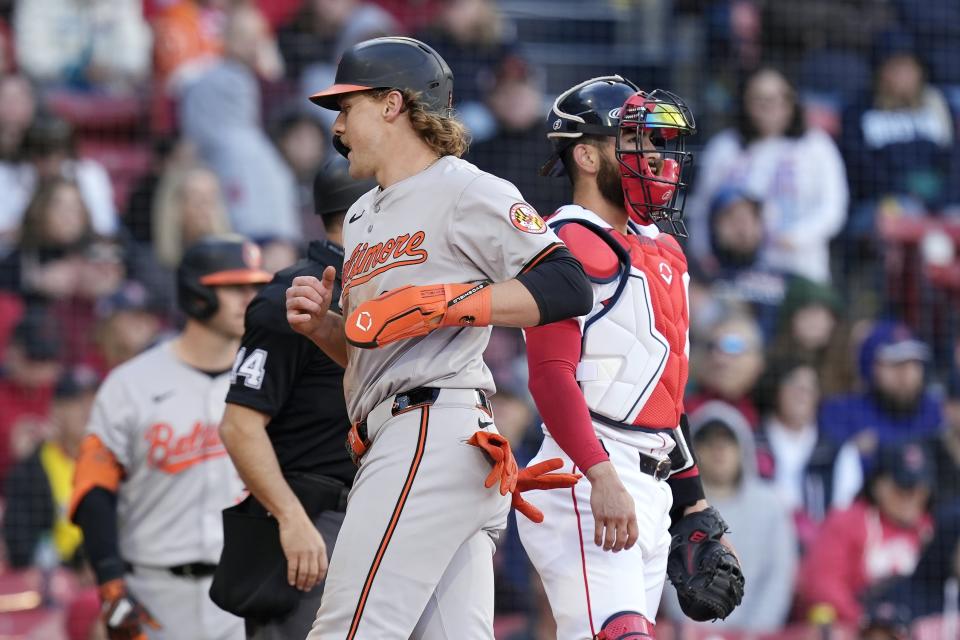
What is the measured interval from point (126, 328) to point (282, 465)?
13.6ft

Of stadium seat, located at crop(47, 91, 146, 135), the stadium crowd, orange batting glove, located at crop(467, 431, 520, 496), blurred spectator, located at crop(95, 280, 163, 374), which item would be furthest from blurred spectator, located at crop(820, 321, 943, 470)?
orange batting glove, located at crop(467, 431, 520, 496)

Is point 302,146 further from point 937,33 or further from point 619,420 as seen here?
point 619,420

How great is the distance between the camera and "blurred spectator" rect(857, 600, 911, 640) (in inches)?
274

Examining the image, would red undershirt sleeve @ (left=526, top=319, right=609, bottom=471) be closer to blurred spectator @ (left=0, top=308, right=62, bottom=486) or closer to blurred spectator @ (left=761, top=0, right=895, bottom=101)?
blurred spectator @ (left=0, top=308, right=62, bottom=486)

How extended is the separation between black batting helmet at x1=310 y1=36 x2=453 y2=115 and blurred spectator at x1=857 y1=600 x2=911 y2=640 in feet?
13.1

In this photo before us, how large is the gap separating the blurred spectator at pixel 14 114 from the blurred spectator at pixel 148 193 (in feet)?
2.40

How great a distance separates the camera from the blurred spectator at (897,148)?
10453mm

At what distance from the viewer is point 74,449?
7.90 m

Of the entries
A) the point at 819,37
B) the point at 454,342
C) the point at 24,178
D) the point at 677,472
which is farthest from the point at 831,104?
the point at 454,342

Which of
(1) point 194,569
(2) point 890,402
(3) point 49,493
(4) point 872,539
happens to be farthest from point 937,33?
(1) point 194,569

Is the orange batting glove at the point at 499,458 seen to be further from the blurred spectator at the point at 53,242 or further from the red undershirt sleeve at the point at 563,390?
the blurred spectator at the point at 53,242

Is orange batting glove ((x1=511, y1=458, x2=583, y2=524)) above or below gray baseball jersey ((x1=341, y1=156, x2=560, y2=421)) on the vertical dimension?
below

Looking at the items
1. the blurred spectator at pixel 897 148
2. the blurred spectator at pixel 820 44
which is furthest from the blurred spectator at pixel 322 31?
the blurred spectator at pixel 897 148

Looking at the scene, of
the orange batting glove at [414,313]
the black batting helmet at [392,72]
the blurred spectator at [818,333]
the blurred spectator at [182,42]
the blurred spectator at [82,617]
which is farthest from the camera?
the blurred spectator at [182,42]
